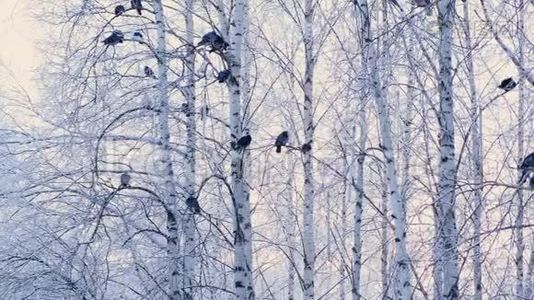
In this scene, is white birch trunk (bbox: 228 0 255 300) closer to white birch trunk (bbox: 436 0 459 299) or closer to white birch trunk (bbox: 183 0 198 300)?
white birch trunk (bbox: 183 0 198 300)

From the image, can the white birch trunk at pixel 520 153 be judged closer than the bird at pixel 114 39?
Yes

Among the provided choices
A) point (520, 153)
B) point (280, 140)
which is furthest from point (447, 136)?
point (520, 153)

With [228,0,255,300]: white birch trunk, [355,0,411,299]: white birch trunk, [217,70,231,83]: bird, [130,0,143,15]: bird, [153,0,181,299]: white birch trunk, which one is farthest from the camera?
[153,0,181,299]: white birch trunk

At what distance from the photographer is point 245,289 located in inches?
240

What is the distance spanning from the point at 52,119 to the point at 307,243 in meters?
3.82

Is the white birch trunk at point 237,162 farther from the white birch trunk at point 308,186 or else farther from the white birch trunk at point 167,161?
the white birch trunk at point 308,186

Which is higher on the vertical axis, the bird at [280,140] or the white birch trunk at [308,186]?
the white birch trunk at [308,186]

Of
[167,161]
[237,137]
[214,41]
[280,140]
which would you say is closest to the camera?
[214,41]

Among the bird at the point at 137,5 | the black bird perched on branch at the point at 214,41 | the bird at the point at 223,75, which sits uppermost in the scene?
the bird at the point at 137,5

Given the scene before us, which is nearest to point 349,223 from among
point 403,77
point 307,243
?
point 403,77

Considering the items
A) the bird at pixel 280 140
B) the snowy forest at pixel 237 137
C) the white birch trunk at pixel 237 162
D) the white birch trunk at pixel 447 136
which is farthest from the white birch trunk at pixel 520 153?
the white birch trunk at pixel 237 162

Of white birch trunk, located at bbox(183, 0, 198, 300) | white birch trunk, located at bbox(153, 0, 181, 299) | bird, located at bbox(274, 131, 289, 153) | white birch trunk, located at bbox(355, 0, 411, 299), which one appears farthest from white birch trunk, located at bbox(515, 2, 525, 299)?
white birch trunk, located at bbox(153, 0, 181, 299)

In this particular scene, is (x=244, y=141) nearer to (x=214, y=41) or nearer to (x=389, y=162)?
(x=214, y=41)

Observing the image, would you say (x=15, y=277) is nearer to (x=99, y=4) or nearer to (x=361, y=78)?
(x=99, y=4)
